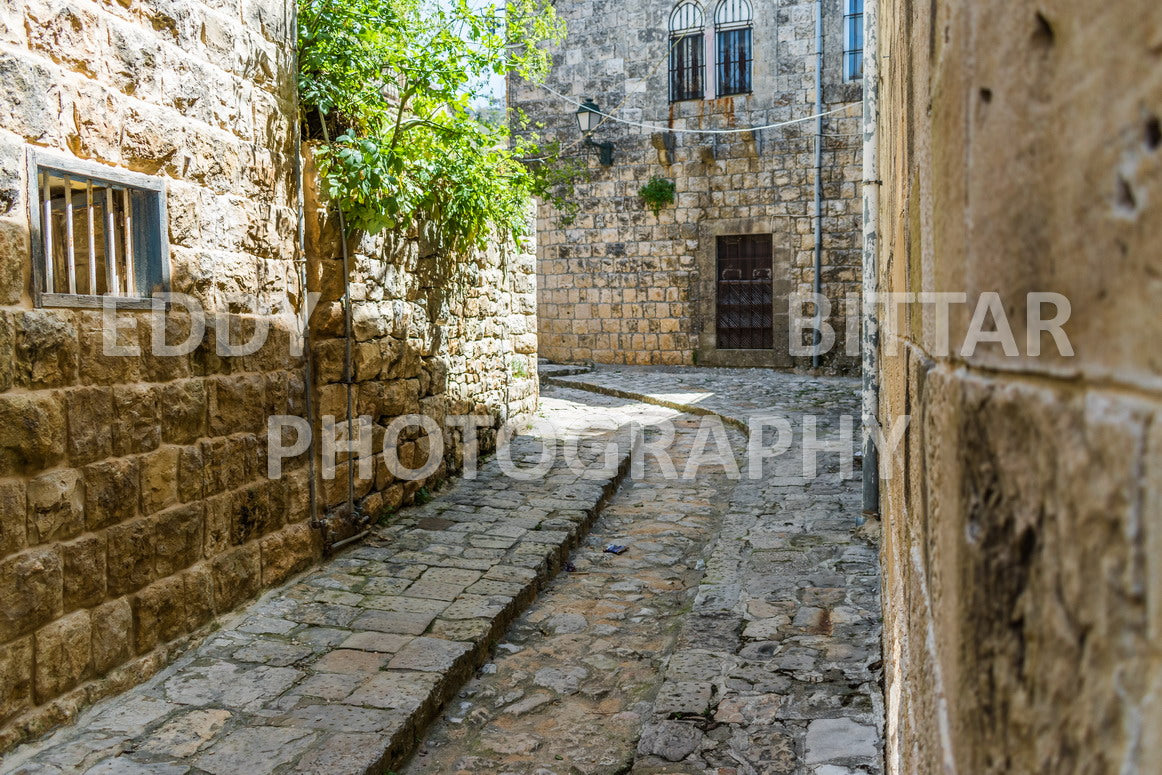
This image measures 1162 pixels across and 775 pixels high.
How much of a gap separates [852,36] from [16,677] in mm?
13679

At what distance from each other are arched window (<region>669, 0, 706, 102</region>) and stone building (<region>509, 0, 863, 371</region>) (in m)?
0.02

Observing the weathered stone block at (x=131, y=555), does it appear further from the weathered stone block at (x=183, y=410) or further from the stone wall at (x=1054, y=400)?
the stone wall at (x=1054, y=400)

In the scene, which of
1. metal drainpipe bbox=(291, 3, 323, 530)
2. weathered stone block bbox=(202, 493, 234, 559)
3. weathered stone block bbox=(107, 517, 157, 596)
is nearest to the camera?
weathered stone block bbox=(107, 517, 157, 596)

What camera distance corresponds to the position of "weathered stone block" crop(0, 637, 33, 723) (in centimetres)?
270

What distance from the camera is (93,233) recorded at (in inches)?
126

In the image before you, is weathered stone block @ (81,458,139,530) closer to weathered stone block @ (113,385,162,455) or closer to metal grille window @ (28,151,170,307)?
weathered stone block @ (113,385,162,455)

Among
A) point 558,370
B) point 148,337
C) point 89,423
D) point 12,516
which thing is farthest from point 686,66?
point 12,516

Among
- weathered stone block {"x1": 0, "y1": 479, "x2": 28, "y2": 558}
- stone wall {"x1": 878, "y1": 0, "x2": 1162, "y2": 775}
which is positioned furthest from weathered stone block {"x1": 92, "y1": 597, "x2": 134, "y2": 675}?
stone wall {"x1": 878, "y1": 0, "x2": 1162, "y2": 775}

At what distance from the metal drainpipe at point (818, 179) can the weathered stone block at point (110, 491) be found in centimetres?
1171

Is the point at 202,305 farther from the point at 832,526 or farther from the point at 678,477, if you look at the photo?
the point at 678,477

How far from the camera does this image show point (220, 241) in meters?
3.86

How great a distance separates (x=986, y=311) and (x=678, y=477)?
6495 millimetres

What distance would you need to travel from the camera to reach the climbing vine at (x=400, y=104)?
4.66 meters

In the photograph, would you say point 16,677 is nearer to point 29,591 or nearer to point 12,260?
point 29,591
